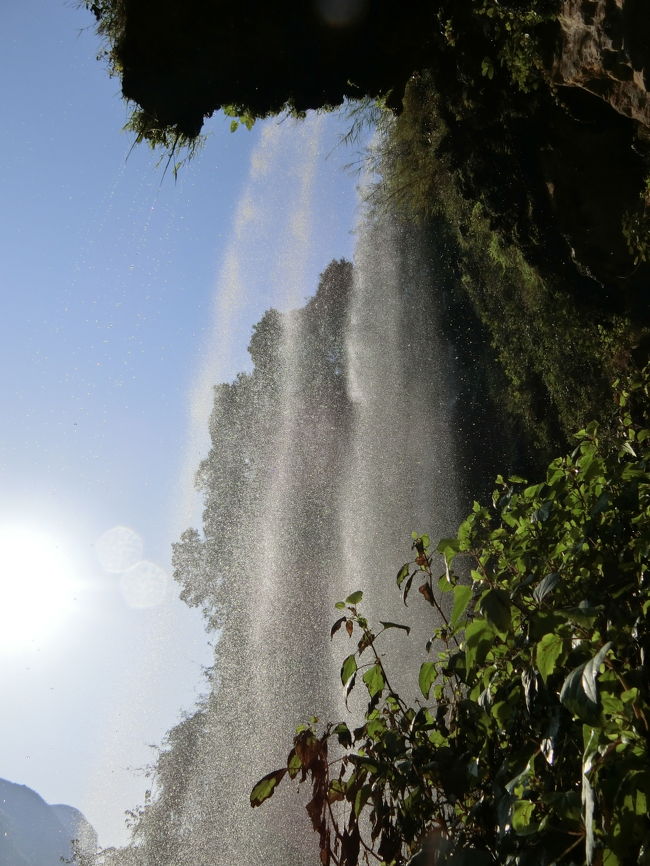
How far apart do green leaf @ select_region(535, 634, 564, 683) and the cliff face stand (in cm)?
395

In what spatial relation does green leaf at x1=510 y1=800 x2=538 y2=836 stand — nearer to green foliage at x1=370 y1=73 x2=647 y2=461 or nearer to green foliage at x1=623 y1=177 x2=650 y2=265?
green foliage at x1=623 y1=177 x2=650 y2=265

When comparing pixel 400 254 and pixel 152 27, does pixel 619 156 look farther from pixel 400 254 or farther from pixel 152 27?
pixel 400 254

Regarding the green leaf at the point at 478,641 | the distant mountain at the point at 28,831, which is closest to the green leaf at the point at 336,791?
the green leaf at the point at 478,641

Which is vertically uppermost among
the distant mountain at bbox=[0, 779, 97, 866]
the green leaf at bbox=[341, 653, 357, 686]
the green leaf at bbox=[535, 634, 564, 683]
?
the distant mountain at bbox=[0, 779, 97, 866]

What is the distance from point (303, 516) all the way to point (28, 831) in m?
213

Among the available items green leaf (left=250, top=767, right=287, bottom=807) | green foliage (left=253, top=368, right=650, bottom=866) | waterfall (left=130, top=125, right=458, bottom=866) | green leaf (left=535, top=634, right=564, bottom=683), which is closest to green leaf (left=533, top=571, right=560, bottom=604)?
green foliage (left=253, top=368, right=650, bottom=866)

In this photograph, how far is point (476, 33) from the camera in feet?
17.9

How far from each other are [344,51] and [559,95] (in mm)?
1997

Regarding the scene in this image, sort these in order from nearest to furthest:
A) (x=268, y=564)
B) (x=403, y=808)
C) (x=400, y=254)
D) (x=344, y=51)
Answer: (x=403, y=808) → (x=344, y=51) → (x=400, y=254) → (x=268, y=564)

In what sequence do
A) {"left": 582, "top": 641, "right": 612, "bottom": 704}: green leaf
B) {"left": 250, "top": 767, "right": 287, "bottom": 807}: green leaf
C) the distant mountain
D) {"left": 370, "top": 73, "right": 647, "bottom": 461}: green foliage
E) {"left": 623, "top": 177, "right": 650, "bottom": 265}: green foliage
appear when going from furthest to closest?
the distant mountain
{"left": 370, "top": 73, "right": 647, "bottom": 461}: green foliage
{"left": 623, "top": 177, "right": 650, "bottom": 265}: green foliage
{"left": 250, "top": 767, "right": 287, "bottom": 807}: green leaf
{"left": 582, "top": 641, "right": 612, "bottom": 704}: green leaf

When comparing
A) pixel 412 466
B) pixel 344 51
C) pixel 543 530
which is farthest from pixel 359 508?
pixel 543 530

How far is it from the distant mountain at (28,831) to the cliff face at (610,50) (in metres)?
175

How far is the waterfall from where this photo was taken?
13703 millimetres

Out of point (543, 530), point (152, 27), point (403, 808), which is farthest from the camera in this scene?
point (152, 27)
